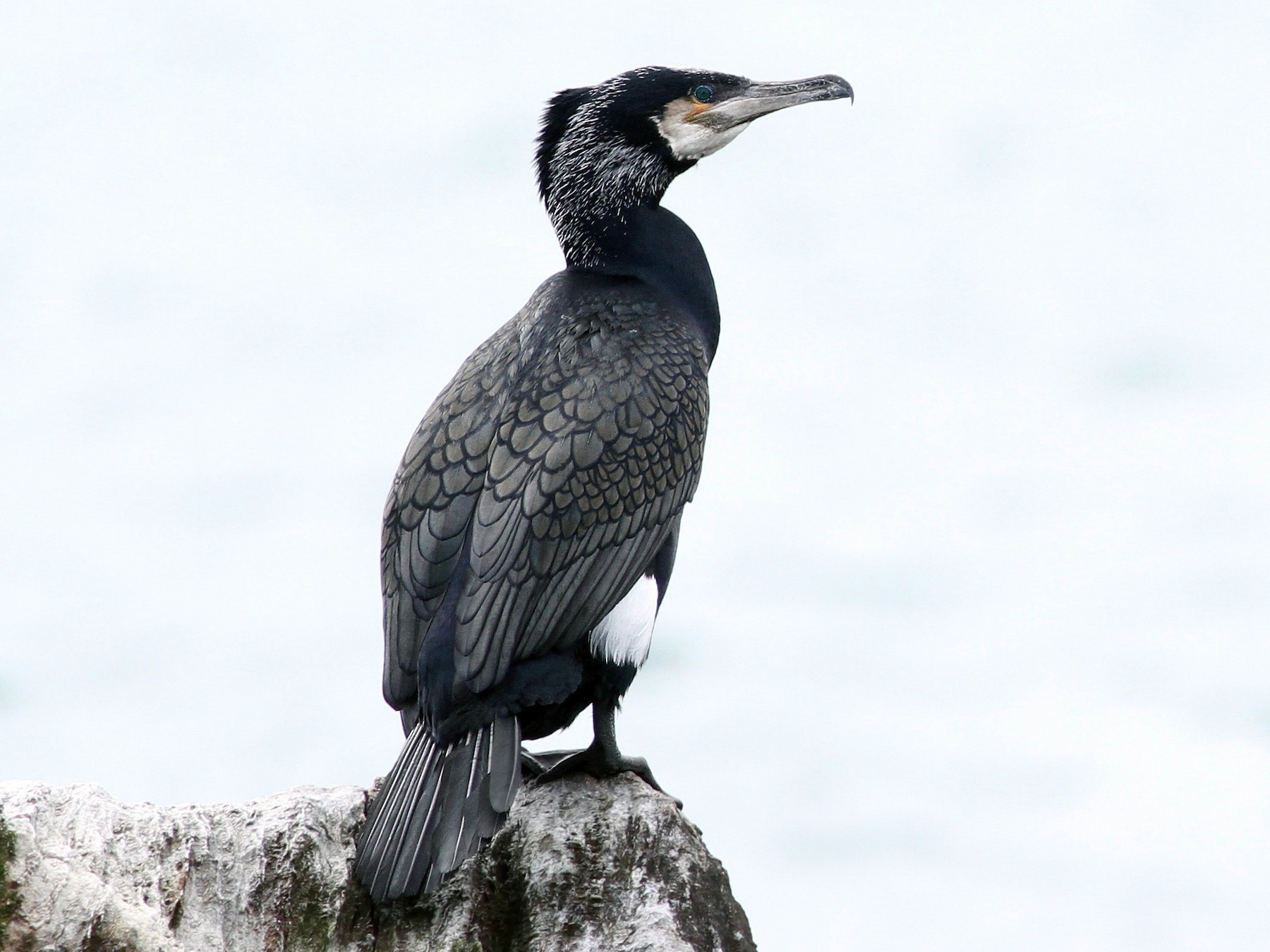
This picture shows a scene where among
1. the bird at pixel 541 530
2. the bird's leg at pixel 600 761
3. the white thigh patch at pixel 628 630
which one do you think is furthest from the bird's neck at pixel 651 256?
the bird's leg at pixel 600 761

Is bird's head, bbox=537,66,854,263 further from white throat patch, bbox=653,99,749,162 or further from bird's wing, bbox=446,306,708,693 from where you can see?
bird's wing, bbox=446,306,708,693

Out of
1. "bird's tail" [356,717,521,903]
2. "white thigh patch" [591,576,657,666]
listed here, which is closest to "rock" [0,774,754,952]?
"bird's tail" [356,717,521,903]

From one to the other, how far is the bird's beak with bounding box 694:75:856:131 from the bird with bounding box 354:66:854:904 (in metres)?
0.40

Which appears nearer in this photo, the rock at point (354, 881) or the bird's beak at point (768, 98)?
the rock at point (354, 881)

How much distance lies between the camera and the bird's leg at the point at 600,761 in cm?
539

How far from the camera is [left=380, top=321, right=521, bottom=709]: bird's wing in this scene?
5215 mm

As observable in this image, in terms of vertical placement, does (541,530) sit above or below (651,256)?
below

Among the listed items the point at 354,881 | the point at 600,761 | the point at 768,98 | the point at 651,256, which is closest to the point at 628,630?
the point at 600,761

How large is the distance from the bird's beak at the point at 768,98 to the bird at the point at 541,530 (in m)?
0.40

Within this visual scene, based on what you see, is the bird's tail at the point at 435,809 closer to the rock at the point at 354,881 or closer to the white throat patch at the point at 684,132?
the rock at the point at 354,881

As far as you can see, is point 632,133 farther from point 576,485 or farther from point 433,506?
point 433,506

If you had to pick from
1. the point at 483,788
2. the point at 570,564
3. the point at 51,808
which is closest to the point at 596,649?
the point at 570,564

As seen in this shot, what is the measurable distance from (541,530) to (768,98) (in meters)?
2.24

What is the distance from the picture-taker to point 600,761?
5.40 meters
